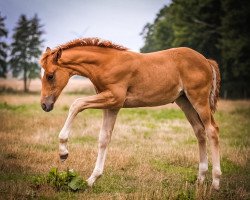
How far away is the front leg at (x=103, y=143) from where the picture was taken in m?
6.82

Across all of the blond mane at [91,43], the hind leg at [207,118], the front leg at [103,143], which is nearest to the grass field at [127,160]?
the front leg at [103,143]

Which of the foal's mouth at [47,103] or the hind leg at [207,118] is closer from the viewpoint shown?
the foal's mouth at [47,103]

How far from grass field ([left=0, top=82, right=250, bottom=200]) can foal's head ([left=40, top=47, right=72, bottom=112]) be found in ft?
4.89

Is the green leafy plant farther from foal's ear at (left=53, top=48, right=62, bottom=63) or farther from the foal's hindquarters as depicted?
the foal's hindquarters

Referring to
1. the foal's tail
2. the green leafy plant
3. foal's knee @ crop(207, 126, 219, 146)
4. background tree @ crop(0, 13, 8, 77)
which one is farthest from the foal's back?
background tree @ crop(0, 13, 8, 77)

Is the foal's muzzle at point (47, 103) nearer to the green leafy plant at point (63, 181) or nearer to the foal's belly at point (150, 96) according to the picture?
the green leafy plant at point (63, 181)

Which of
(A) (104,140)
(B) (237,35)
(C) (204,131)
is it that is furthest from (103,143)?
(B) (237,35)

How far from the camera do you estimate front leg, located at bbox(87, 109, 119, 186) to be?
22.4 feet

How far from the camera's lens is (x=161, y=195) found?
19.9ft

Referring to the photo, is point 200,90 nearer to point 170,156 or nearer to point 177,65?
point 177,65

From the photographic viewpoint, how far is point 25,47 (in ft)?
185

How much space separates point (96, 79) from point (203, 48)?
3906 centimetres

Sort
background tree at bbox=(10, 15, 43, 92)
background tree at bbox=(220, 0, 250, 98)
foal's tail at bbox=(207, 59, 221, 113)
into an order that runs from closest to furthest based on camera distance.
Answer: foal's tail at bbox=(207, 59, 221, 113) < background tree at bbox=(220, 0, 250, 98) < background tree at bbox=(10, 15, 43, 92)

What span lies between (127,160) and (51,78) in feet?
11.4
